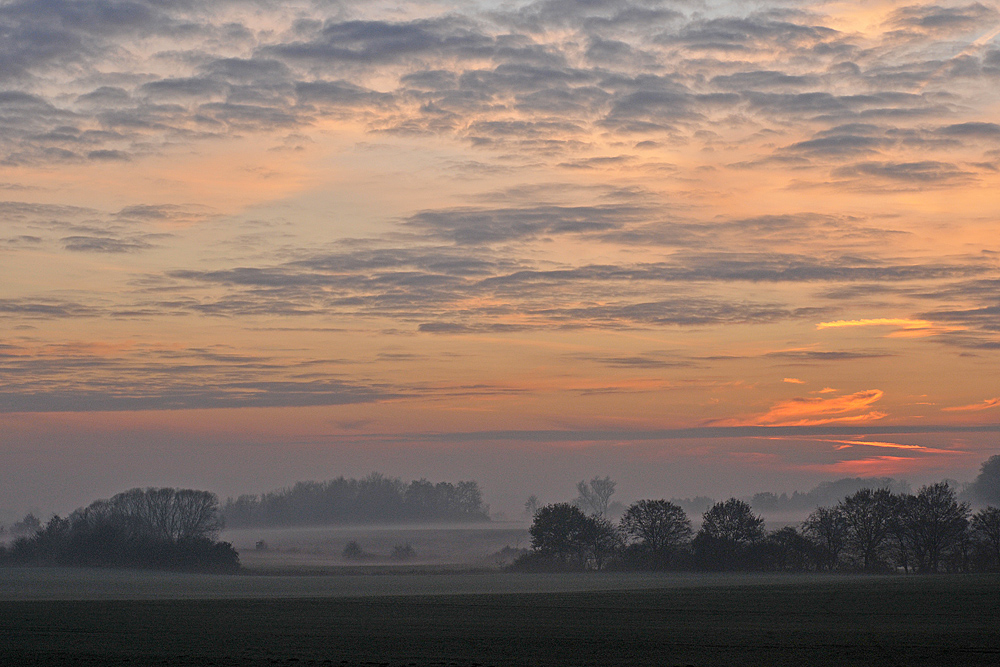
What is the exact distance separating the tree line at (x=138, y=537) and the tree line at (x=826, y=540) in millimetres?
Answer: 39455

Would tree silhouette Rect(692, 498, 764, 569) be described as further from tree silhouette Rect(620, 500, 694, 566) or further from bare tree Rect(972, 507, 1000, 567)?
bare tree Rect(972, 507, 1000, 567)

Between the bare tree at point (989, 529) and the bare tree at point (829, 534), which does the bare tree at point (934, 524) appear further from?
the bare tree at point (829, 534)

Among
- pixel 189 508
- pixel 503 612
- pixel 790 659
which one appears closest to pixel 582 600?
pixel 503 612

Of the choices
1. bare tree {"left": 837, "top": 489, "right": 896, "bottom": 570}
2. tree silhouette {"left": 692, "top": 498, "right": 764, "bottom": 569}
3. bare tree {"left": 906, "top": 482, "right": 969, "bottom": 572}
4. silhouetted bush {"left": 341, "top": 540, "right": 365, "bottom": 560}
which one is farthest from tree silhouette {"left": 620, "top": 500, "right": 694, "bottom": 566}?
silhouetted bush {"left": 341, "top": 540, "right": 365, "bottom": 560}

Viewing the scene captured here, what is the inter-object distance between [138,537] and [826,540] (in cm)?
8194

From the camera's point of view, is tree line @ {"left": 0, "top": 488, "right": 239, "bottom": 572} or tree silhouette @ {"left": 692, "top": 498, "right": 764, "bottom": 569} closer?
tree silhouette @ {"left": 692, "top": 498, "right": 764, "bottom": 569}

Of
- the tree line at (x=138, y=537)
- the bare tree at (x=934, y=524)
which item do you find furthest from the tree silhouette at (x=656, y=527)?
the tree line at (x=138, y=537)

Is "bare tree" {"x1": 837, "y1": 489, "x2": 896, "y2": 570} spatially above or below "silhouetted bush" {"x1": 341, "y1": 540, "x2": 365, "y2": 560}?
above

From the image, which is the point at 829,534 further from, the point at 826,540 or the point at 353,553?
the point at 353,553

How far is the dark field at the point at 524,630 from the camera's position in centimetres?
3158

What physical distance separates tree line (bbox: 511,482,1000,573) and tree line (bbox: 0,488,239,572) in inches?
1553

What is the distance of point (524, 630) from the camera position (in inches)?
1555

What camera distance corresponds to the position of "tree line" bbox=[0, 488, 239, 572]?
116 meters

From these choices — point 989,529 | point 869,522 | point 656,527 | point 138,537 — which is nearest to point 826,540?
point 869,522
